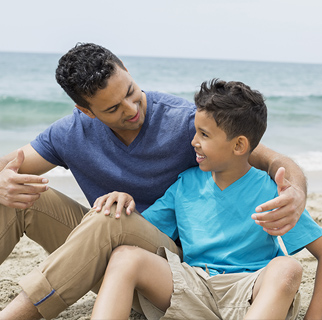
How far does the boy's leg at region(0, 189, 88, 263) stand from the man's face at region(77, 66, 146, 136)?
1.59ft

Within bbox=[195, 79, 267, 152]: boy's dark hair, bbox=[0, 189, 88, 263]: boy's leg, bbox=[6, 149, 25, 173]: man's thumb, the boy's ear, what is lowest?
bbox=[0, 189, 88, 263]: boy's leg

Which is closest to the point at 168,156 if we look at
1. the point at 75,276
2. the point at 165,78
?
the point at 75,276

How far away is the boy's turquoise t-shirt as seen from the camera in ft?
7.26

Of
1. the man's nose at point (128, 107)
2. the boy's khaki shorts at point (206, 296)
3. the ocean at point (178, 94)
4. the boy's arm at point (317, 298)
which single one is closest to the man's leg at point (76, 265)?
the boy's khaki shorts at point (206, 296)

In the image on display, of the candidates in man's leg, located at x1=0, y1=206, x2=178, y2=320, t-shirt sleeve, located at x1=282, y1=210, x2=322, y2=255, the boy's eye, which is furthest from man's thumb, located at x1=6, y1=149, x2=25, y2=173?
t-shirt sleeve, located at x1=282, y1=210, x2=322, y2=255

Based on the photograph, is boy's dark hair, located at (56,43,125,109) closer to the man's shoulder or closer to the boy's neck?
the man's shoulder

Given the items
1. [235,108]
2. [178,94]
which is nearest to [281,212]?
[235,108]

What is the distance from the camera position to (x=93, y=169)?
2699mm

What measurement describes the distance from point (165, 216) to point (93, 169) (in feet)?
1.60

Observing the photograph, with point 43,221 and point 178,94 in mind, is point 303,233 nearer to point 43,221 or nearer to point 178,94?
point 43,221

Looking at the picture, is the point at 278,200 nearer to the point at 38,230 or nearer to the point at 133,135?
the point at 133,135

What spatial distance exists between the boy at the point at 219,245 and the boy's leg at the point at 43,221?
436mm

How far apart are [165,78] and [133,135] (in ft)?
55.7

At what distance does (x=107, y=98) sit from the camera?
246cm
